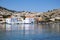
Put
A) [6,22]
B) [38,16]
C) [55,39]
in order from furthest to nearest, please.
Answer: [38,16], [6,22], [55,39]

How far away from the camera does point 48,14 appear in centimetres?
3544

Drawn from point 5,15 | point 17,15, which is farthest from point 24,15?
point 5,15

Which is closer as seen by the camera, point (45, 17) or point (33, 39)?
point (33, 39)

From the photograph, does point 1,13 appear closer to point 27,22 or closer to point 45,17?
point 27,22

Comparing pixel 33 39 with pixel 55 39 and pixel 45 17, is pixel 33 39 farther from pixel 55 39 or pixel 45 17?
pixel 45 17

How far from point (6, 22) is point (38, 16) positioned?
7202mm

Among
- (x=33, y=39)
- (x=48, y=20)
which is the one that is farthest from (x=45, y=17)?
(x=33, y=39)

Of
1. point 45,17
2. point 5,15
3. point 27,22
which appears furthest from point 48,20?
point 5,15

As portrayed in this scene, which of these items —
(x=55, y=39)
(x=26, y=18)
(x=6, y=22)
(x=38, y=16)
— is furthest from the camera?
(x=38, y=16)

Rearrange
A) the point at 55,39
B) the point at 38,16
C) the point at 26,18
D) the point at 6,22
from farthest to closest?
the point at 38,16
the point at 26,18
the point at 6,22
the point at 55,39

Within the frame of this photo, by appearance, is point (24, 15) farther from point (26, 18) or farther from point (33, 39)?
point (33, 39)

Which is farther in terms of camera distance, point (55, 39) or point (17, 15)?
point (17, 15)

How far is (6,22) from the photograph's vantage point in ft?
96.0

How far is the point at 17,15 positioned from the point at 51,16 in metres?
5.70
